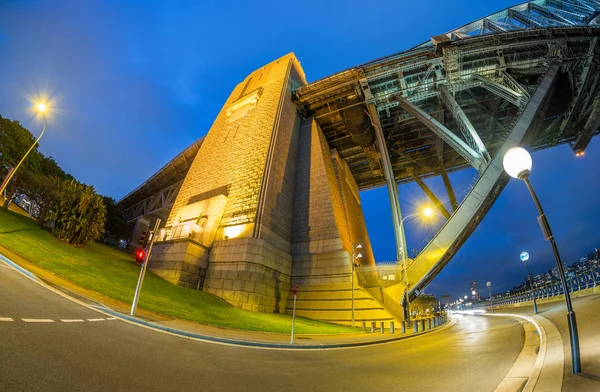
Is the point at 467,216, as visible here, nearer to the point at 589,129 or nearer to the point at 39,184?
the point at 589,129

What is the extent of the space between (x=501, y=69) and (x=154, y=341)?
28712 millimetres

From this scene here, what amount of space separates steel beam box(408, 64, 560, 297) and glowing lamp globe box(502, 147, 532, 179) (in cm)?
1389

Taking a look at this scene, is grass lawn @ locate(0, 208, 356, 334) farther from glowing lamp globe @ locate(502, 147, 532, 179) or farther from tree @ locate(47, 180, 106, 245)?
glowing lamp globe @ locate(502, 147, 532, 179)

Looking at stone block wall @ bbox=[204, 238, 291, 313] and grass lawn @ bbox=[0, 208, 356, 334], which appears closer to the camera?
grass lawn @ bbox=[0, 208, 356, 334]

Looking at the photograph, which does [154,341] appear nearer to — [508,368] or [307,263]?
[508,368]

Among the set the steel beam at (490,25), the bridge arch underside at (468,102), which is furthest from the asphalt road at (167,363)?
the steel beam at (490,25)

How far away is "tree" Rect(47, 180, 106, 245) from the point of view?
18.1 m

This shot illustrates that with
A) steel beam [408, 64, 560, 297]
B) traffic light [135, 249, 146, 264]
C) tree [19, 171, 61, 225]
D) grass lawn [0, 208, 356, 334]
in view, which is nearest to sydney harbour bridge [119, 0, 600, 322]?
steel beam [408, 64, 560, 297]

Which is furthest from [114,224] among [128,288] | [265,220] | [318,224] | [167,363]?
[167,363]

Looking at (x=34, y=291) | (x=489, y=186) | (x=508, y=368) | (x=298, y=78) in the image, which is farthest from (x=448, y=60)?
(x=34, y=291)

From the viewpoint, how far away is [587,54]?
1870 centimetres

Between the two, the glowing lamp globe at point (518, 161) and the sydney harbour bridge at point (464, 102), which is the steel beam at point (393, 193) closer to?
the sydney harbour bridge at point (464, 102)

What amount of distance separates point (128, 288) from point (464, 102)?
106ft

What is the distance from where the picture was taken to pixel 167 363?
4.55m
